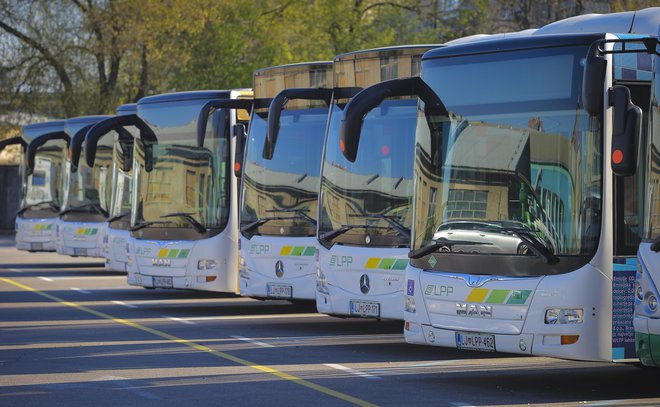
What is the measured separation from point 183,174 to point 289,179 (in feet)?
7.92

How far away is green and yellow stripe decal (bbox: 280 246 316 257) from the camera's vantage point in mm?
16641

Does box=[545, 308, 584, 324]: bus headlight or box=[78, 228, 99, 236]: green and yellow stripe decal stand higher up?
box=[78, 228, 99, 236]: green and yellow stripe decal

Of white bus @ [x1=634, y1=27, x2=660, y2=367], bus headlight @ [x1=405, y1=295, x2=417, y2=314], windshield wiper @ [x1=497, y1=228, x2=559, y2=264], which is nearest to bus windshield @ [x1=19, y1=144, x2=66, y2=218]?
bus headlight @ [x1=405, y1=295, x2=417, y2=314]

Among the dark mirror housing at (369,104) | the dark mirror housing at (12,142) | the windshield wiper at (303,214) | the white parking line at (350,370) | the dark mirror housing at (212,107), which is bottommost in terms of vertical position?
the white parking line at (350,370)

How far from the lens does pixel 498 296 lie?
11.1 metres

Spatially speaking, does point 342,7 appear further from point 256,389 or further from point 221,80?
point 256,389

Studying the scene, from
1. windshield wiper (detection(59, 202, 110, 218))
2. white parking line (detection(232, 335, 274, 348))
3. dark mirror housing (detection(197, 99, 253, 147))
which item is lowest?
white parking line (detection(232, 335, 274, 348))

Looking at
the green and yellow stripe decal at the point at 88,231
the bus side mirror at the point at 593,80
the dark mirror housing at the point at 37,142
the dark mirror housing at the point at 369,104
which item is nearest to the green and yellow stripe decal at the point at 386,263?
the dark mirror housing at the point at 369,104

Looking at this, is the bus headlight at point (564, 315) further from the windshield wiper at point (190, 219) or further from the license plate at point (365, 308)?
the windshield wiper at point (190, 219)

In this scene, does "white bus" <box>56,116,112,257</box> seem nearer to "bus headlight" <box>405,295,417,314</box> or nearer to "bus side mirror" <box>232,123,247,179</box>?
"bus side mirror" <box>232,123,247,179</box>

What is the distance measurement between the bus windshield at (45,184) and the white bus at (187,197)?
11.5 m

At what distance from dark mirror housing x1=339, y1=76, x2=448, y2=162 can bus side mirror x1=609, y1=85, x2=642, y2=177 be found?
2.14m

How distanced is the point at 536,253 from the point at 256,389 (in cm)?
254

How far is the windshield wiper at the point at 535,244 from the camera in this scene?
35.6 ft
